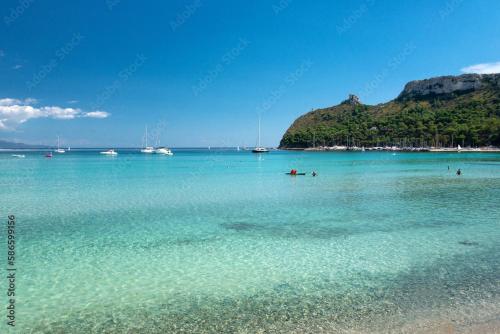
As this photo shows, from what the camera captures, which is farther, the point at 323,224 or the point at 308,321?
the point at 323,224

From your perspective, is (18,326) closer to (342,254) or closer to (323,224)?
(342,254)

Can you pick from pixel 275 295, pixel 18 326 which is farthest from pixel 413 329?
pixel 18 326

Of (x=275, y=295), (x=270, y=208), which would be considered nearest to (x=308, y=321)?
(x=275, y=295)

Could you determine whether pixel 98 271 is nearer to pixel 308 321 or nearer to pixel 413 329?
pixel 308 321

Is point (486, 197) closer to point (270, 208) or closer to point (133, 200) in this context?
point (270, 208)

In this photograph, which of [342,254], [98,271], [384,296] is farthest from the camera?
[342,254]

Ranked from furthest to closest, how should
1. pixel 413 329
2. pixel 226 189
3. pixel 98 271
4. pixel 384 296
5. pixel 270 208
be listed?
pixel 226 189
pixel 270 208
pixel 98 271
pixel 384 296
pixel 413 329

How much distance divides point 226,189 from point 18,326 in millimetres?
30061

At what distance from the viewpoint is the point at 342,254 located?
15.2 meters

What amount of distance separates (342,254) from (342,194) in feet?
63.9

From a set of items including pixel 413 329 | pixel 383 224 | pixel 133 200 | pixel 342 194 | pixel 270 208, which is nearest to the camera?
pixel 413 329

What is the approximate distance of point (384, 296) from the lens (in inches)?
424

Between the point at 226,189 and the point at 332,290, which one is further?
the point at 226,189

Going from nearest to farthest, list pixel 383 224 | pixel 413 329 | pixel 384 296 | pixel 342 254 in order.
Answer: pixel 413 329 → pixel 384 296 → pixel 342 254 → pixel 383 224
